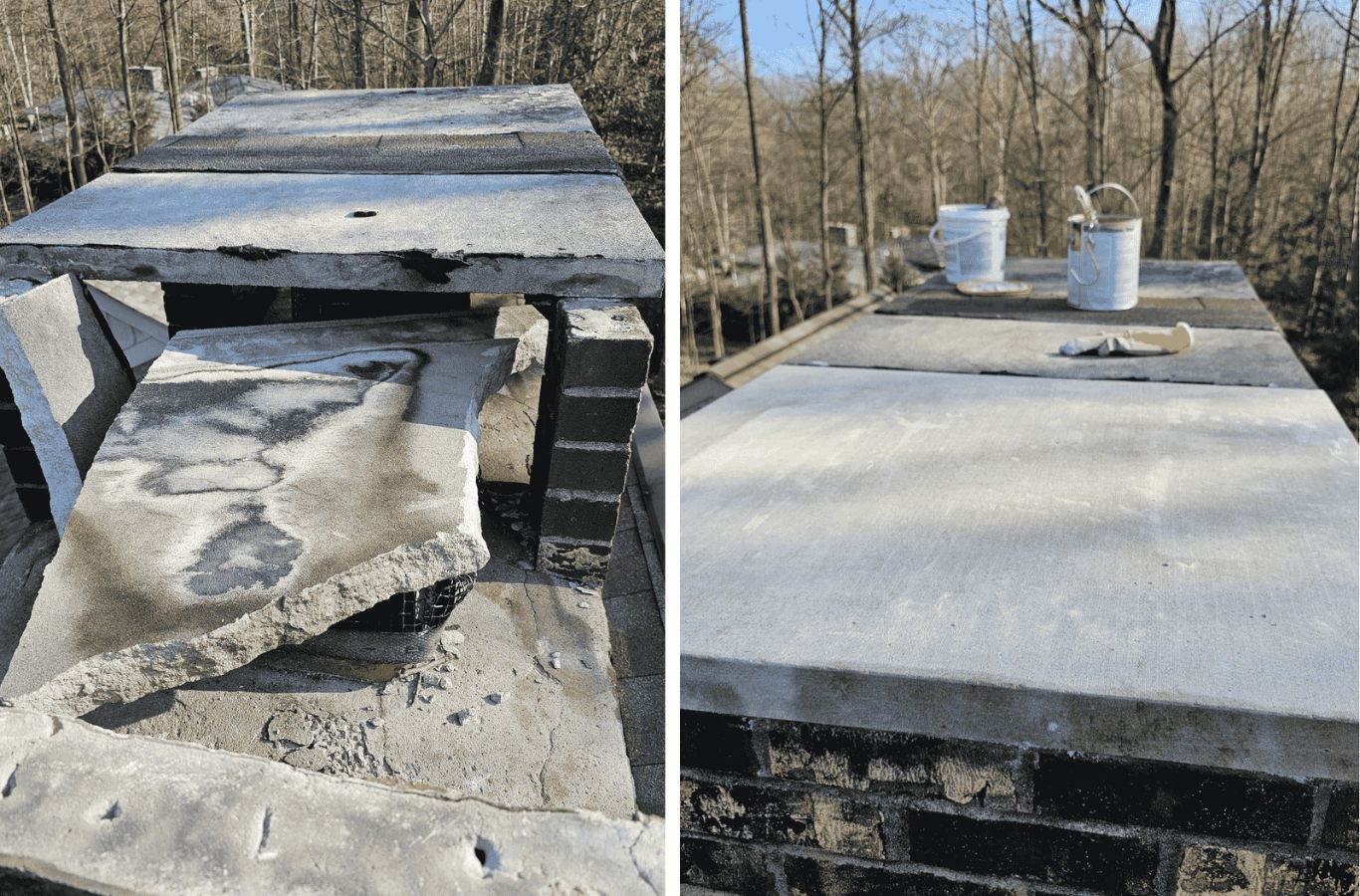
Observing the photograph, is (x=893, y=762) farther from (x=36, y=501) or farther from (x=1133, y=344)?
(x=1133, y=344)

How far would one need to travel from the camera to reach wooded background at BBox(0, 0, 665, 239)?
3.14m

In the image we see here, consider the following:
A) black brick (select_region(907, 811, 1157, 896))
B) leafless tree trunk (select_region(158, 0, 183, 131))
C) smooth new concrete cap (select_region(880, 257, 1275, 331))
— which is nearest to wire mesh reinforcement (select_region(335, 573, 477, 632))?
black brick (select_region(907, 811, 1157, 896))

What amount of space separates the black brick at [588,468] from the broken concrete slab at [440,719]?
1.31 ft

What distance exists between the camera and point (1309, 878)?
4.82 ft

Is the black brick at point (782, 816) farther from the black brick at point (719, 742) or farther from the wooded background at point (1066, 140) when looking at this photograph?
the wooded background at point (1066, 140)

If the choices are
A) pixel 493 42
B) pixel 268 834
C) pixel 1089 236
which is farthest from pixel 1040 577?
pixel 493 42

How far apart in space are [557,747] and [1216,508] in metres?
A: 1.42

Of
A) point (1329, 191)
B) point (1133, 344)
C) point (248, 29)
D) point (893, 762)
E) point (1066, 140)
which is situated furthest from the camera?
point (1066, 140)

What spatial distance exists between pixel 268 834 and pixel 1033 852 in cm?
105

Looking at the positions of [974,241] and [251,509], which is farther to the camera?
[974,241]

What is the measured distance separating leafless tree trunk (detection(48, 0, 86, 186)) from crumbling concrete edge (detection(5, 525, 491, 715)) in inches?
86.1

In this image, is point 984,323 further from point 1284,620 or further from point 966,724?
point 966,724

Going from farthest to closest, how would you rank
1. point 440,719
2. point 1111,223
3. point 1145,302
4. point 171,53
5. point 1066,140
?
1. point 1066,140
2. point 1145,302
3. point 1111,223
4. point 171,53
5. point 440,719

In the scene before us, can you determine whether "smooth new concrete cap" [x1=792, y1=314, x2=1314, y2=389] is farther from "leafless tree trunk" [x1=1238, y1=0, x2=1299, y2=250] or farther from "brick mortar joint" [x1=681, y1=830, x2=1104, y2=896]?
"leafless tree trunk" [x1=1238, y1=0, x2=1299, y2=250]
